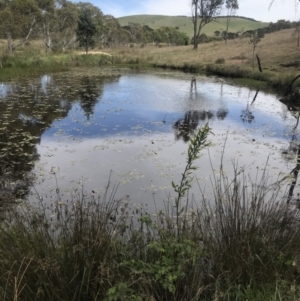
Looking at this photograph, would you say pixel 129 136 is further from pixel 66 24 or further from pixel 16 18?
pixel 66 24

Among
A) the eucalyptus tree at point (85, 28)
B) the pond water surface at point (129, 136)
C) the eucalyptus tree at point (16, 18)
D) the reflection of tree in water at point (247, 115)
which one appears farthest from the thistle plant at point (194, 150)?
the eucalyptus tree at point (85, 28)

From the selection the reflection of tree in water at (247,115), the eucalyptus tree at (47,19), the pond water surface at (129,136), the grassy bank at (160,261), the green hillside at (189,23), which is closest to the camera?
the grassy bank at (160,261)

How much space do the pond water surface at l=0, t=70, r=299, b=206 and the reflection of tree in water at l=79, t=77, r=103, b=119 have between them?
0.14 ft

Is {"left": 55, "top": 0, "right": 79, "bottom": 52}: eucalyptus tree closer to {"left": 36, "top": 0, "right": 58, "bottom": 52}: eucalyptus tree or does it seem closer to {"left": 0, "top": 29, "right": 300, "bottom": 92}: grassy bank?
{"left": 36, "top": 0, "right": 58, "bottom": 52}: eucalyptus tree

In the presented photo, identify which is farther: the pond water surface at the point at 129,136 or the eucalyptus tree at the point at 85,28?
the eucalyptus tree at the point at 85,28

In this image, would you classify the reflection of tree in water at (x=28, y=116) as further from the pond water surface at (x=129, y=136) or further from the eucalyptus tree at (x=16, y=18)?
the eucalyptus tree at (x=16, y=18)

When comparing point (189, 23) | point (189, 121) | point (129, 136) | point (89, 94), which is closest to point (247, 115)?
point (189, 121)

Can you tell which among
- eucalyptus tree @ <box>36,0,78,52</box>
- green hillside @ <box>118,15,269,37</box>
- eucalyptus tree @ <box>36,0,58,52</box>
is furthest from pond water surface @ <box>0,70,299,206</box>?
green hillside @ <box>118,15,269,37</box>

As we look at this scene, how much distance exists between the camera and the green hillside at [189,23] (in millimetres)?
87419

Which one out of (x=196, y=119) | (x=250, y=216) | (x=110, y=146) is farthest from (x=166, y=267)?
(x=196, y=119)

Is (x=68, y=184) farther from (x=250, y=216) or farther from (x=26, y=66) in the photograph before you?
(x=26, y=66)

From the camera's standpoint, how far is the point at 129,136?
326 inches

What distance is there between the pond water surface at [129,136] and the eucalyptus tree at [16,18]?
1014 centimetres

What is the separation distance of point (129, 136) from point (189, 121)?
275 cm
